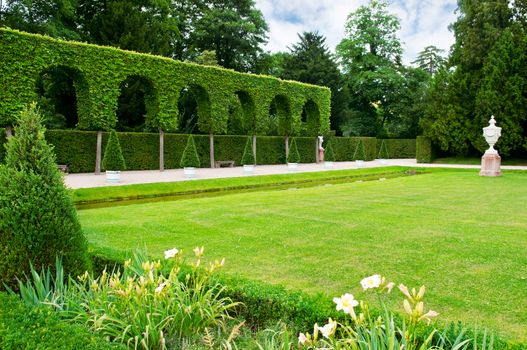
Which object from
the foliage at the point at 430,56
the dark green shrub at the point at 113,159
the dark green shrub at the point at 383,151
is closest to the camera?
the dark green shrub at the point at 113,159

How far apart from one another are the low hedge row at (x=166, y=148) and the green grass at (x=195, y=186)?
2198 millimetres

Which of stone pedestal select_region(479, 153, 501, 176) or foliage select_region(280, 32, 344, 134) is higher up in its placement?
foliage select_region(280, 32, 344, 134)

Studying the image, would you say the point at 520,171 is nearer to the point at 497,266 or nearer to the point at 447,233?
the point at 447,233

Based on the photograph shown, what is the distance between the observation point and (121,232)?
21.1ft

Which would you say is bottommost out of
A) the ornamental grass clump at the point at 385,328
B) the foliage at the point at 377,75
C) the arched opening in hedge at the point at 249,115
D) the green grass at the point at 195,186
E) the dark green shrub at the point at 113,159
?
the green grass at the point at 195,186

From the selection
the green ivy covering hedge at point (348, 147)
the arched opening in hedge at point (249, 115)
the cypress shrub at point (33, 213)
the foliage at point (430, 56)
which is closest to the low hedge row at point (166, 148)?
the green ivy covering hedge at point (348, 147)

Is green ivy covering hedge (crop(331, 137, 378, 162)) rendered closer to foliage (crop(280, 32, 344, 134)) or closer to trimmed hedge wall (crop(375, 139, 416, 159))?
trimmed hedge wall (crop(375, 139, 416, 159))

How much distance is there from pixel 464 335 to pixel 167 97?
19144mm

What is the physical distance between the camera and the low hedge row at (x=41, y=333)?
2.01 m

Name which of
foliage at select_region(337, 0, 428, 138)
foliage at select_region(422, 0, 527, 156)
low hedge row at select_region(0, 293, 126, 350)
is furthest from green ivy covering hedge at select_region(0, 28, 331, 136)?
low hedge row at select_region(0, 293, 126, 350)

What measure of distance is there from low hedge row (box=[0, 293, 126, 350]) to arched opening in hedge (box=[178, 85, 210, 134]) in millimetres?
19990

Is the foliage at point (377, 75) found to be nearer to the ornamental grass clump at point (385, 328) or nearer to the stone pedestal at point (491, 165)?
the stone pedestal at point (491, 165)

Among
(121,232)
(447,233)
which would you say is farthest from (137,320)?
(447,233)

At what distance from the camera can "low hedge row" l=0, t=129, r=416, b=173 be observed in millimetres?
19016
